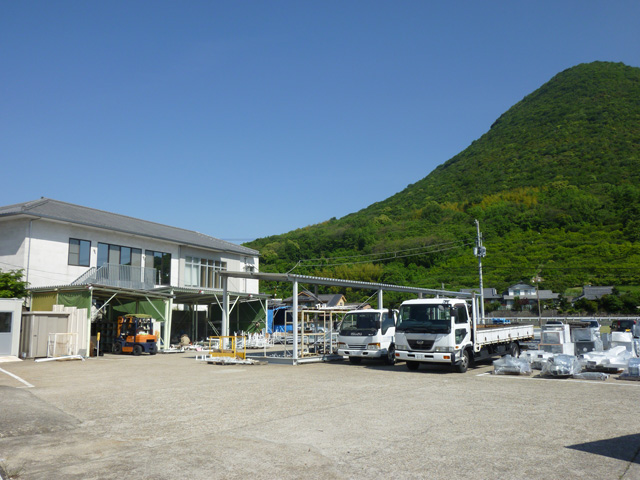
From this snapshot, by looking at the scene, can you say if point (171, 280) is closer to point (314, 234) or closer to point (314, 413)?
point (314, 413)

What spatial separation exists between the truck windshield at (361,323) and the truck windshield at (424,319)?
7.31ft

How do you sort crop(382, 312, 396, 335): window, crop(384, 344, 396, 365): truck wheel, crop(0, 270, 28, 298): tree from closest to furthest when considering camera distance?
1. crop(382, 312, 396, 335): window
2. crop(384, 344, 396, 365): truck wheel
3. crop(0, 270, 28, 298): tree

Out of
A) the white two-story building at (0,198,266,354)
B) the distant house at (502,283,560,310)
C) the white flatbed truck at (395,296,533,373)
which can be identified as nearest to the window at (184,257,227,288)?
the white two-story building at (0,198,266,354)

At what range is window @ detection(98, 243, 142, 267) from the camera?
1136 inches

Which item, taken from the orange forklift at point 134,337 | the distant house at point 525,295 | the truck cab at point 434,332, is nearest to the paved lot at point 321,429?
the truck cab at point 434,332

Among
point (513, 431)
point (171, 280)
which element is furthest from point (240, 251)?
point (513, 431)

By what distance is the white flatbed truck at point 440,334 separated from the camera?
15828mm

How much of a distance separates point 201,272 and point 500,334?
76.3 feet

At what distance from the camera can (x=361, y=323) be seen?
768 inches

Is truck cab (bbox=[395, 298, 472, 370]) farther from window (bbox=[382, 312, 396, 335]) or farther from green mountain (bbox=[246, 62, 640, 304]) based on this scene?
green mountain (bbox=[246, 62, 640, 304])

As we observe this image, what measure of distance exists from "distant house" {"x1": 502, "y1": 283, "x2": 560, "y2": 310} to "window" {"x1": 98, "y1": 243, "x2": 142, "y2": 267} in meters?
51.2

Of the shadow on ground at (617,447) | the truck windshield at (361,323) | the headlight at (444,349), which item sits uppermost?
the truck windshield at (361,323)

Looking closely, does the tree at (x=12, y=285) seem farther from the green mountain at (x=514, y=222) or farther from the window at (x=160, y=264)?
the green mountain at (x=514, y=222)

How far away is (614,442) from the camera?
689 cm
